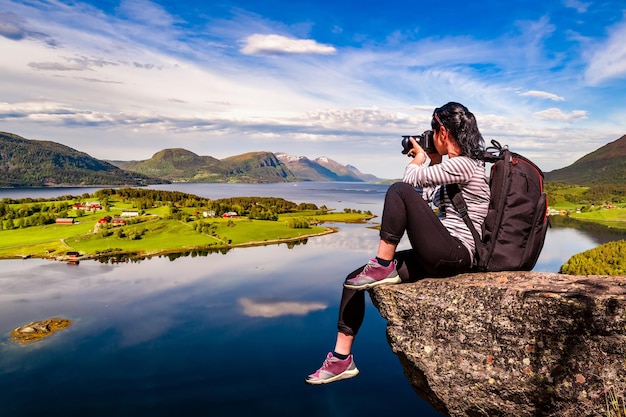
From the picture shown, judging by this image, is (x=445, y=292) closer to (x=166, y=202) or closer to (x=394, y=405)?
(x=394, y=405)

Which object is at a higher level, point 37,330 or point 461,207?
point 461,207

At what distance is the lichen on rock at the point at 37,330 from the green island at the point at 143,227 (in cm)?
2927

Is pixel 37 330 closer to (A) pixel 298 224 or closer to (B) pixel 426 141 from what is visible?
(B) pixel 426 141

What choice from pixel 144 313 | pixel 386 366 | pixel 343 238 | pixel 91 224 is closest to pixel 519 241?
pixel 386 366

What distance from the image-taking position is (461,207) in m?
5.32

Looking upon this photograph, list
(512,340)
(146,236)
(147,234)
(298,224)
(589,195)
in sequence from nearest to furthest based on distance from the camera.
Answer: (512,340), (146,236), (147,234), (298,224), (589,195)

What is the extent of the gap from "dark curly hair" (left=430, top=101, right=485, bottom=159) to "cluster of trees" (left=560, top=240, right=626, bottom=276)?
42605mm

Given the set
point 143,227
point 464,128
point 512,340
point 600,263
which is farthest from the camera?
point 143,227

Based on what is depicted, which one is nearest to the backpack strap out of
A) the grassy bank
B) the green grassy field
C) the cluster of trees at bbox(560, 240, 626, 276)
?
the cluster of trees at bbox(560, 240, 626, 276)

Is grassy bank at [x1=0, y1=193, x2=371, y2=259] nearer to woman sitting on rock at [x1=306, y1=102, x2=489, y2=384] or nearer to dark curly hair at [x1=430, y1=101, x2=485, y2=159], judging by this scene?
woman sitting on rock at [x1=306, y1=102, x2=489, y2=384]

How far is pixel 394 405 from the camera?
28.0m

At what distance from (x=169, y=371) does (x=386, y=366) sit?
17047mm

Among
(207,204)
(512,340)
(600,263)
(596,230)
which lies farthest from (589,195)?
(512,340)

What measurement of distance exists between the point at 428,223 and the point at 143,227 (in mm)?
91069
